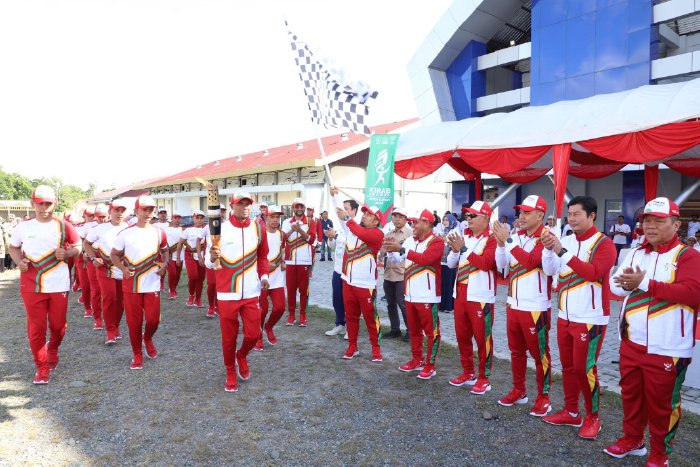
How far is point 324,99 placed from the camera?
26.5ft

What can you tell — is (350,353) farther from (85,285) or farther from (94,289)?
(85,285)

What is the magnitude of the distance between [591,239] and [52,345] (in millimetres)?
5647

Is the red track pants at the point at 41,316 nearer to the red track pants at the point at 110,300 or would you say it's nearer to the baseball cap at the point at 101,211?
the red track pants at the point at 110,300

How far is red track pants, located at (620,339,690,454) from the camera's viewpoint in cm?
314

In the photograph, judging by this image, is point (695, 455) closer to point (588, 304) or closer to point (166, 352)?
point (588, 304)

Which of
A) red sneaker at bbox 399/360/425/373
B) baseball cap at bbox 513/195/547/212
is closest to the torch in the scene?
baseball cap at bbox 513/195/547/212

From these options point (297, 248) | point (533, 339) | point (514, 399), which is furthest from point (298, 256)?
point (533, 339)

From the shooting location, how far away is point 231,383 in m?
4.74

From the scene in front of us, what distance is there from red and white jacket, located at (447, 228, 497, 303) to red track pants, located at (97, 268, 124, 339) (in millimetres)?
4587

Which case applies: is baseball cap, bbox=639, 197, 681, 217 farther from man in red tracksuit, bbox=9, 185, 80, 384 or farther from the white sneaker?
man in red tracksuit, bbox=9, 185, 80, 384

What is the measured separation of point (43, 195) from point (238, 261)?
227 cm

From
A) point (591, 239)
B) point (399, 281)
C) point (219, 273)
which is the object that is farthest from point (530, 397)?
point (219, 273)

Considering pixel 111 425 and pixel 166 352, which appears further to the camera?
pixel 166 352

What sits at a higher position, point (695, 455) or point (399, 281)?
point (399, 281)
